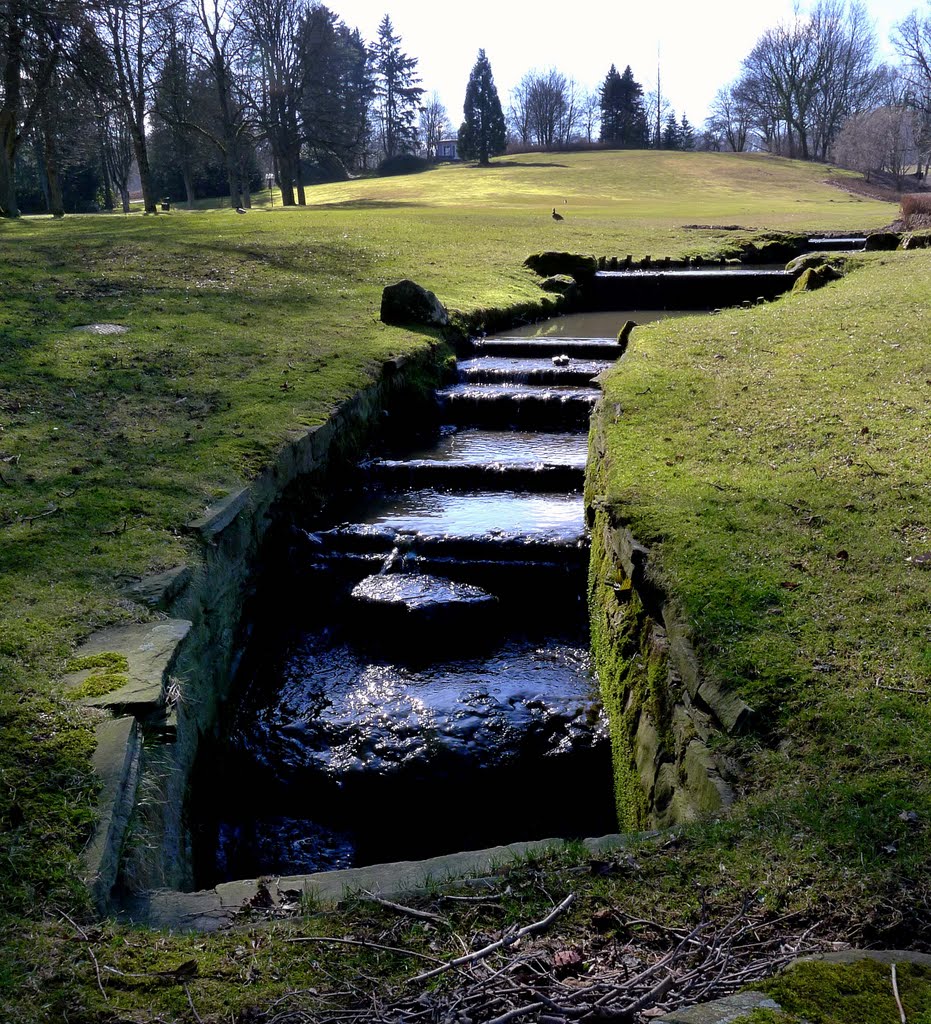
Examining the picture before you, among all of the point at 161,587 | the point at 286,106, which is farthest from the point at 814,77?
the point at 161,587

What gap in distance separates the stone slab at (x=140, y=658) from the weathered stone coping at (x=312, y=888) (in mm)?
863

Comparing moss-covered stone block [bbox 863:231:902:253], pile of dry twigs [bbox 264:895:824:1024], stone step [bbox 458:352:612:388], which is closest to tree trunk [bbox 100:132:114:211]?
moss-covered stone block [bbox 863:231:902:253]

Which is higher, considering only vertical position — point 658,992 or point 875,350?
point 875,350

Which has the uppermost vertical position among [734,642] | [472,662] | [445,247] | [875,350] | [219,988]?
[445,247]

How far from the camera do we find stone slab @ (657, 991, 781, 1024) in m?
1.85

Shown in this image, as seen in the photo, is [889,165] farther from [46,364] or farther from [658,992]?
[658,992]

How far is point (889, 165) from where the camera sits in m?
58.8

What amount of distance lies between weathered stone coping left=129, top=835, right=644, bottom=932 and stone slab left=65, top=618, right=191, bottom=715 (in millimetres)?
863

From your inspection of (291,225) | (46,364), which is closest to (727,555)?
(46,364)

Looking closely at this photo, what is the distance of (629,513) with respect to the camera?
5043 mm

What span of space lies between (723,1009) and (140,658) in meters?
2.84

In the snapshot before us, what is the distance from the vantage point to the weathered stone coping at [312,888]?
2676mm

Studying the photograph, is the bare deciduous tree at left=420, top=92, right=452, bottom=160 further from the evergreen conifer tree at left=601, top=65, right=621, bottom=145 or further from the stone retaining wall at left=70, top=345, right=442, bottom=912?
the stone retaining wall at left=70, top=345, right=442, bottom=912

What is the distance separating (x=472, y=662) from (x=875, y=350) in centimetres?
559
